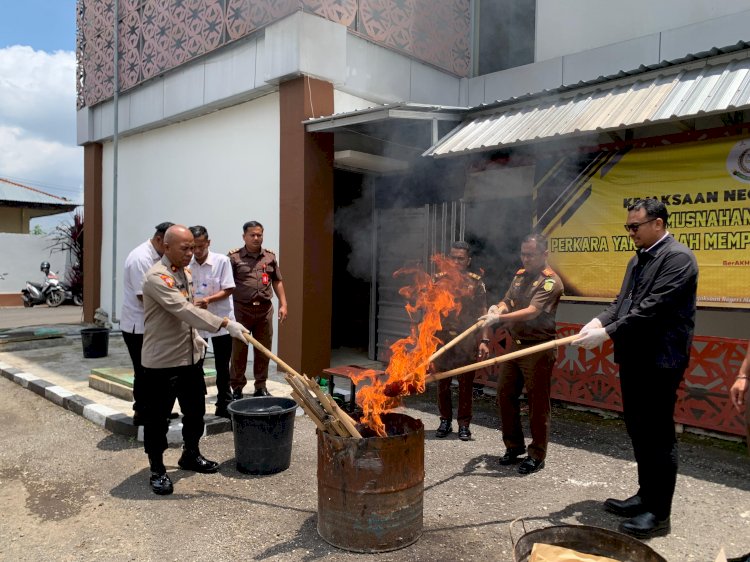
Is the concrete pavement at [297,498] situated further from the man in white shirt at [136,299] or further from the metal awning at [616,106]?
the metal awning at [616,106]

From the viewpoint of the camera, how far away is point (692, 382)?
19.1ft

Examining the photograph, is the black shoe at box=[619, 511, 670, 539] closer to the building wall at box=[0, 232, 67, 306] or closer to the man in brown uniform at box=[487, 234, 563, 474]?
the man in brown uniform at box=[487, 234, 563, 474]

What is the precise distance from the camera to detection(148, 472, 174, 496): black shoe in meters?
4.25

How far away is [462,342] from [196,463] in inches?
108

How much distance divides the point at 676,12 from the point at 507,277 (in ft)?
14.6

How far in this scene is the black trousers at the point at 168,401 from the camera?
4.34m

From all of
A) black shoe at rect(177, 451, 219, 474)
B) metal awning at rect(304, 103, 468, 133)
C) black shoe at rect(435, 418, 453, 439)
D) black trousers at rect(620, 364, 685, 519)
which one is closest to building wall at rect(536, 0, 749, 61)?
metal awning at rect(304, 103, 468, 133)

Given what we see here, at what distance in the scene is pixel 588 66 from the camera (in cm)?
855

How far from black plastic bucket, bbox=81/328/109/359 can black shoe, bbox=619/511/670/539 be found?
27.3ft

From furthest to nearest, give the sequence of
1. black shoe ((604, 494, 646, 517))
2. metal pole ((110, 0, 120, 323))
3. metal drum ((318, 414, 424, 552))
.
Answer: metal pole ((110, 0, 120, 323)), black shoe ((604, 494, 646, 517)), metal drum ((318, 414, 424, 552))

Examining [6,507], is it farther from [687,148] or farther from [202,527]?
[687,148]

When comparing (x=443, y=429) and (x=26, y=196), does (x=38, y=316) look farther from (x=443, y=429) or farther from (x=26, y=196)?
(x=443, y=429)

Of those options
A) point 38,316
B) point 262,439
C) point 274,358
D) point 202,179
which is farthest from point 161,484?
point 38,316

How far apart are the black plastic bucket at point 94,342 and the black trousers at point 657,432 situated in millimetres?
8318
